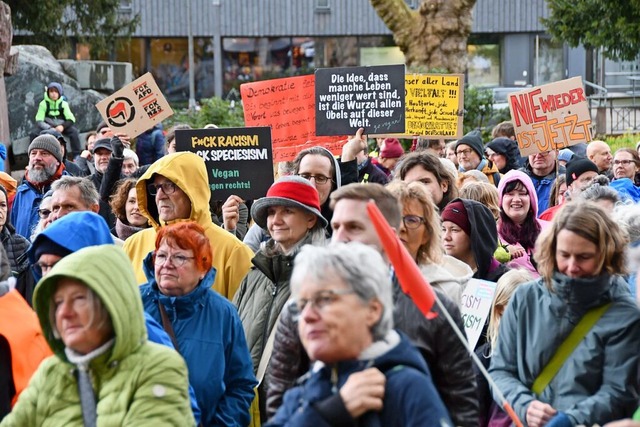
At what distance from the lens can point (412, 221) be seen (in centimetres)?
537

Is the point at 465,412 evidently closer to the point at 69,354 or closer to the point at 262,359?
the point at 69,354

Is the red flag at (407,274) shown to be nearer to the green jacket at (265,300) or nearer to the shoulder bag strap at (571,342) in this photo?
the shoulder bag strap at (571,342)

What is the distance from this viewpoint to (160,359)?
158 inches

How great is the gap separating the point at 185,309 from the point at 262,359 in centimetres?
76

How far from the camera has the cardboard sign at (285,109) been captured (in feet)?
35.0

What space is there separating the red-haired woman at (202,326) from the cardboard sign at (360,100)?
4.94 m

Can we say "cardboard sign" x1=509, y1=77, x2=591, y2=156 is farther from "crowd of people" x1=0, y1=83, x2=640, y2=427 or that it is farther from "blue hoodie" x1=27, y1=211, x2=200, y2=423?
"blue hoodie" x1=27, y1=211, x2=200, y2=423

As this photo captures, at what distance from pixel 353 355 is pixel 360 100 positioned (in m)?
7.12

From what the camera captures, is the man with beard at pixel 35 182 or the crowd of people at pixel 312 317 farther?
the man with beard at pixel 35 182

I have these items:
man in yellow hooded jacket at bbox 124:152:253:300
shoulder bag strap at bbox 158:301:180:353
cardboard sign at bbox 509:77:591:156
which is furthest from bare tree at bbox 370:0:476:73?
shoulder bag strap at bbox 158:301:180:353

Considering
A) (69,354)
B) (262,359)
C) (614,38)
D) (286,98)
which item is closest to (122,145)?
(286,98)

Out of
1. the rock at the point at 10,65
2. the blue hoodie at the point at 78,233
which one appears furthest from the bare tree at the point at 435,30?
the blue hoodie at the point at 78,233

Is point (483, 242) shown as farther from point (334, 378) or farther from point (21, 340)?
point (334, 378)

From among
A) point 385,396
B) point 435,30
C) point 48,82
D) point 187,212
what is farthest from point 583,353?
point 48,82
